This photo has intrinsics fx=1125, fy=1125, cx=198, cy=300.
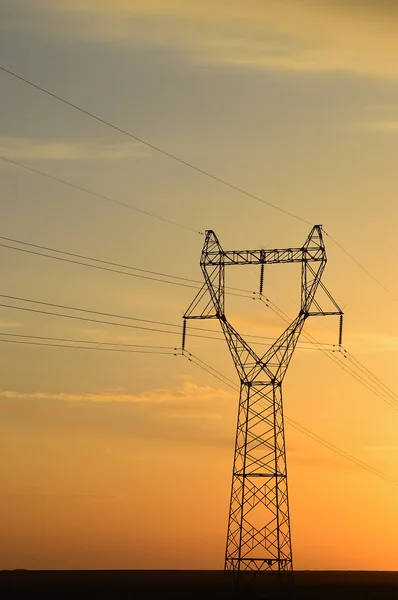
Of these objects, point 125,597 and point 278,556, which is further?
point 125,597

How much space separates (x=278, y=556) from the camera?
274ft

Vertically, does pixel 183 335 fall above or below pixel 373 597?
above

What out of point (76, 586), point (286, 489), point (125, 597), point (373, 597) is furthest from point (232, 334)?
point (76, 586)

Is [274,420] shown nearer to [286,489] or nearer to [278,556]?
[286,489]

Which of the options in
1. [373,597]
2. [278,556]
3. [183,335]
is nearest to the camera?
[183,335]

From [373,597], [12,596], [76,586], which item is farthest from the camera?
[76,586]

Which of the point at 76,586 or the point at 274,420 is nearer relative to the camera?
the point at 274,420

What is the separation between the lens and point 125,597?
92.8m

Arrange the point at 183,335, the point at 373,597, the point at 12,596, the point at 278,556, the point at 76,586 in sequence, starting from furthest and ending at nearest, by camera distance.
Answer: the point at 76,586, the point at 373,597, the point at 12,596, the point at 278,556, the point at 183,335

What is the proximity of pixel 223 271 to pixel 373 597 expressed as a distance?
39.2 m

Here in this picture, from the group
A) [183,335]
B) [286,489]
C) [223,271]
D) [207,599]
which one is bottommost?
[207,599]

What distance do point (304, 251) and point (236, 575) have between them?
81.1 ft

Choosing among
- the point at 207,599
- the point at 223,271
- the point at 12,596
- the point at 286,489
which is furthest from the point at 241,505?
the point at 12,596

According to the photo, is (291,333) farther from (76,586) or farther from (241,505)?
(76,586)
